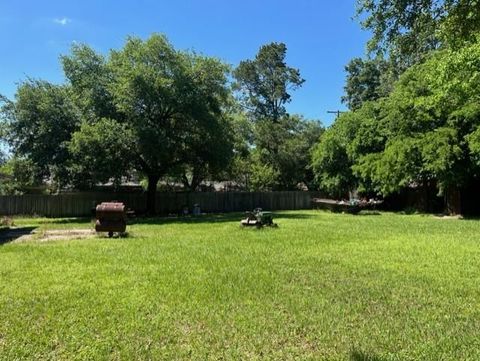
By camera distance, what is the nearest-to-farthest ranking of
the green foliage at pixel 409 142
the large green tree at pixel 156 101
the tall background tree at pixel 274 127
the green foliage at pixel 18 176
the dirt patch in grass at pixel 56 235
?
1. the dirt patch in grass at pixel 56 235
2. the green foliage at pixel 409 142
3. the large green tree at pixel 156 101
4. the green foliage at pixel 18 176
5. the tall background tree at pixel 274 127

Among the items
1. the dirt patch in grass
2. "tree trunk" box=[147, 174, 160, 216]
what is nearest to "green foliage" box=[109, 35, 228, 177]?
"tree trunk" box=[147, 174, 160, 216]

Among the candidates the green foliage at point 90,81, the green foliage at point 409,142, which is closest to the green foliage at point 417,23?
the green foliage at point 409,142

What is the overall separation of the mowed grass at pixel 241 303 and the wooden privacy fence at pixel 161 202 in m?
15.3

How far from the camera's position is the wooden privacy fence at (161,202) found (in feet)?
83.6

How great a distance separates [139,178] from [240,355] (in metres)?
28.5

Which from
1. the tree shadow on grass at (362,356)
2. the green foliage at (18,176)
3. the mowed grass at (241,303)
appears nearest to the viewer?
the tree shadow on grass at (362,356)

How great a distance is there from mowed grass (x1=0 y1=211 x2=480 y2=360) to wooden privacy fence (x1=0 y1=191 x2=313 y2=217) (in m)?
15.3

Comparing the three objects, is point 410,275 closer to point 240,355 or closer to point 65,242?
point 240,355

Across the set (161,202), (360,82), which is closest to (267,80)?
(360,82)

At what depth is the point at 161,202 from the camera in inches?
1153

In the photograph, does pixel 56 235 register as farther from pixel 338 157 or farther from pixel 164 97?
pixel 338 157

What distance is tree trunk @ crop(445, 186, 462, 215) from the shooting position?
24062 millimetres

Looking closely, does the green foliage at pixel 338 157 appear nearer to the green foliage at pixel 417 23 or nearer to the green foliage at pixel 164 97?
the green foliage at pixel 164 97

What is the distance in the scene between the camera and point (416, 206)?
91.5 ft
